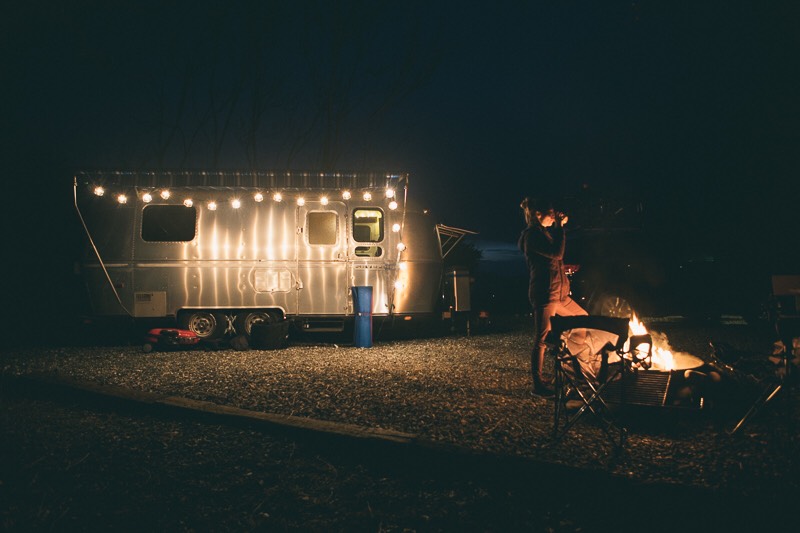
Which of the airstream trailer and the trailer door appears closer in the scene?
the airstream trailer

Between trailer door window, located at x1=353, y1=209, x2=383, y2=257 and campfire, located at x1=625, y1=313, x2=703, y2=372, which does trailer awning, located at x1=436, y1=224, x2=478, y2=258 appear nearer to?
trailer door window, located at x1=353, y1=209, x2=383, y2=257

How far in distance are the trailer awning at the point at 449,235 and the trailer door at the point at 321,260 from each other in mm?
1808

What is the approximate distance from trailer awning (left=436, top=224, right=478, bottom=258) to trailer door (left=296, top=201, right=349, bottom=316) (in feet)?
5.93

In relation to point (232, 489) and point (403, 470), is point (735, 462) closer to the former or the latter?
point (403, 470)

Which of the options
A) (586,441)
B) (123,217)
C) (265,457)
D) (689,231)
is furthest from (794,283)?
(123,217)

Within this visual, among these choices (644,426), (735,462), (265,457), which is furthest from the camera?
(644,426)

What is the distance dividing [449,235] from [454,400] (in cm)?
527

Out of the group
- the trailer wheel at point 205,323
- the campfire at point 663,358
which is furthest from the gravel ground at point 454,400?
the trailer wheel at point 205,323

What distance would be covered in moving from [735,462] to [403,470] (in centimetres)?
201

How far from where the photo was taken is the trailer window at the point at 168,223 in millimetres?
8961

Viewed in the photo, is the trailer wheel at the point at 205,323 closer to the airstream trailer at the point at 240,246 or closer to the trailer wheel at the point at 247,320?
the airstream trailer at the point at 240,246

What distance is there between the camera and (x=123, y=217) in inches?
351

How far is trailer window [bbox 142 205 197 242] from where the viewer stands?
8.96 m

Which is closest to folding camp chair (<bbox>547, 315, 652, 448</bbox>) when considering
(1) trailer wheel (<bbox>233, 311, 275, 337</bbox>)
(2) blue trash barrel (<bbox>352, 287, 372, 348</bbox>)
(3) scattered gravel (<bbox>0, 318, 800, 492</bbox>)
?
(3) scattered gravel (<bbox>0, 318, 800, 492</bbox>)
